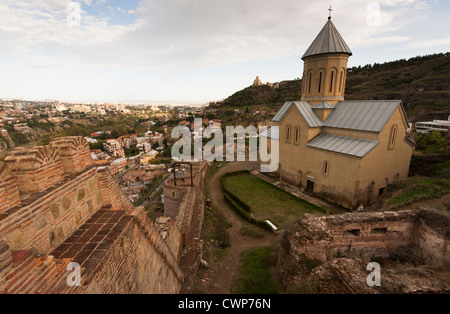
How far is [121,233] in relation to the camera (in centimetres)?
372

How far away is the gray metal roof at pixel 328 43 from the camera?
1511cm

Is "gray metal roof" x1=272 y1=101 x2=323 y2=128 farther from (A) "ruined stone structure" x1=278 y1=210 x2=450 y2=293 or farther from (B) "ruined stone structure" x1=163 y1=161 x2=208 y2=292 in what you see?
(B) "ruined stone structure" x1=163 y1=161 x2=208 y2=292

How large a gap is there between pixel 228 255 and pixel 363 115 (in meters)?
12.0

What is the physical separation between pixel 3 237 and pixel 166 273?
408 cm

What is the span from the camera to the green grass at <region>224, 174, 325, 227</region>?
12.7 meters

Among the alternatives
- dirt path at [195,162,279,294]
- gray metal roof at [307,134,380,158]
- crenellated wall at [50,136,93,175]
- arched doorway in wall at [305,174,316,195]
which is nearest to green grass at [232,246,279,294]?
dirt path at [195,162,279,294]

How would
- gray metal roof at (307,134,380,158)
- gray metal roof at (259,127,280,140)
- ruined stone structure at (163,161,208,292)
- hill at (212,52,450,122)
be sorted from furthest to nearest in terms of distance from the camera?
1. hill at (212,52,450,122)
2. gray metal roof at (259,127,280,140)
3. gray metal roof at (307,134,380,158)
4. ruined stone structure at (163,161,208,292)

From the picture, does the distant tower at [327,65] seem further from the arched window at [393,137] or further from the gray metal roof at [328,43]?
the arched window at [393,137]

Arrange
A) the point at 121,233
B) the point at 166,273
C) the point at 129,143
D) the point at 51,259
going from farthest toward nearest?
the point at 129,143
the point at 166,273
the point at 121,233
the point at 51,259

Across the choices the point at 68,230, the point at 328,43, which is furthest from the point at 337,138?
the point at 68,230

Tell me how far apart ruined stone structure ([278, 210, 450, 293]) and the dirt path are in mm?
2233

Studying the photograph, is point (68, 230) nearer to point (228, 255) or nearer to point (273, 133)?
point (228, 255)
